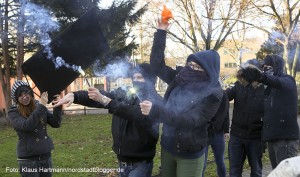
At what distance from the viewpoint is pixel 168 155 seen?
3.84 metres

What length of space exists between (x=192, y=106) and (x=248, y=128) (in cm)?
210

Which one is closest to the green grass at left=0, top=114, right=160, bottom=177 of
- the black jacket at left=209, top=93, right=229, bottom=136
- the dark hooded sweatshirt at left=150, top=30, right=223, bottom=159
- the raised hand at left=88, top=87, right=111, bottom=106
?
the black jacket at left=209, top=93, right=229, bottom=136

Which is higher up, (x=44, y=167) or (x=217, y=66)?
(x=217, y=66)

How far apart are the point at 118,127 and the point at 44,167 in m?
1.28

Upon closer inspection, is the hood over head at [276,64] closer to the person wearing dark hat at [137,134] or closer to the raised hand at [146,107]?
the person wearing dark hat at [137,134]

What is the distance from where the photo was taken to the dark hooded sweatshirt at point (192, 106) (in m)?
3.53

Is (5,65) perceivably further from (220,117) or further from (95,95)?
(95,95)

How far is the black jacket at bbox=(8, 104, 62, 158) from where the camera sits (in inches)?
177

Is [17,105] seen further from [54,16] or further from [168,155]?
[168,155]

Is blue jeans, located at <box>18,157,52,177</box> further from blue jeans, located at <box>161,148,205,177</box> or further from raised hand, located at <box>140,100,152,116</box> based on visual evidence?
raised hand, located at <box>140,100,152,116</box>

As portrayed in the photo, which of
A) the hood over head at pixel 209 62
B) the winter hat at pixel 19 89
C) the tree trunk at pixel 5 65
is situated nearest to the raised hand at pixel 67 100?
the hood over head at pixel 209 62

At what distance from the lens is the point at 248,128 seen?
212 inches

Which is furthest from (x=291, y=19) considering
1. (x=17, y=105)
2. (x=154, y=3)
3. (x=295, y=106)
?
(x=17, y=105)

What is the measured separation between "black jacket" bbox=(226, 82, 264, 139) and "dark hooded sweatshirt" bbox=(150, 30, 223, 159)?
1794 millimetres
